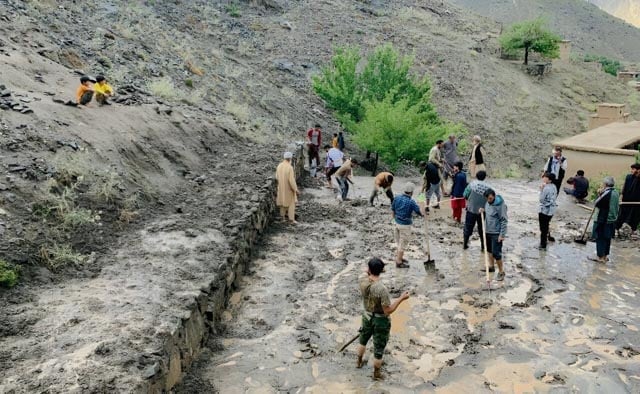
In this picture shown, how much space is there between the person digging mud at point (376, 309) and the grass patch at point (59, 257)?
369cm

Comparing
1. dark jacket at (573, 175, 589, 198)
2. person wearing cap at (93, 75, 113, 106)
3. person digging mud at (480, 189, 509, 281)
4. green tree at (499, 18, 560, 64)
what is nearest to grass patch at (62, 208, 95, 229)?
person wearing cap at (93, 75, 113, 106)

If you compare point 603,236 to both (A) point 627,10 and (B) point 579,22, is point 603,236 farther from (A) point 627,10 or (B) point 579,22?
(A) point 627,10

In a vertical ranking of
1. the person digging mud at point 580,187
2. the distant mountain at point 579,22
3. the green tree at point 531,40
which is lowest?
the person digging mud at point 580,187

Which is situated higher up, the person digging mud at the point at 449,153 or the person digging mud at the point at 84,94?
the person digging mud at the point at 84,94

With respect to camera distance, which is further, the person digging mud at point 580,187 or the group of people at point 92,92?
the person digging mud at point 580,187

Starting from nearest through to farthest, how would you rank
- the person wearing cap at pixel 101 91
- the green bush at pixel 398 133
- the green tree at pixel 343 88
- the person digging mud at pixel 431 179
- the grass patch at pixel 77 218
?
the grass patch at pixel 77 218 → the person wearing cap at pixel 101 91 → the person digging mud at pixel 431 179 → the green bush at pixel 398 133 → the green tree at pixel 343 88

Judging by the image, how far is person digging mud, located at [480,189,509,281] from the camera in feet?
29.4

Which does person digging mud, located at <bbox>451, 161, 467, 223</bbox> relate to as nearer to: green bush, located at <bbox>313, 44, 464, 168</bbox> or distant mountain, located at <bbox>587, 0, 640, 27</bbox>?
green bush, located at <bbox>313, 44, 464, 168</bbox>

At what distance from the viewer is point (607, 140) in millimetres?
17969

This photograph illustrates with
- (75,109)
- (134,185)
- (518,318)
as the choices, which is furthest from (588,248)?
(75,109)

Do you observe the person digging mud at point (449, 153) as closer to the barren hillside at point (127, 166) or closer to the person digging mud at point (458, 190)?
the person digging mud at point (458, 190)

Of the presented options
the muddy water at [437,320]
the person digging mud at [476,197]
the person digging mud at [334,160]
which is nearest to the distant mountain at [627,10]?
the person digging mud at [334,160]

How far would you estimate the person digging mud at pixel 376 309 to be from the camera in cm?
609

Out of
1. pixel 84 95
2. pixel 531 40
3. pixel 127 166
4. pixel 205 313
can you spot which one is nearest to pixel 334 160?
pixel 127 166
